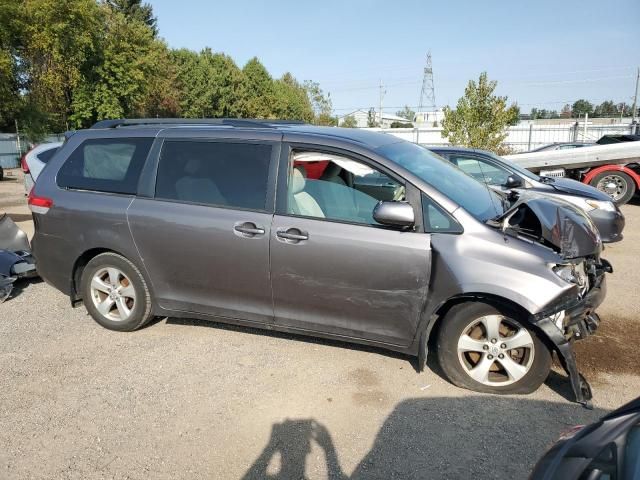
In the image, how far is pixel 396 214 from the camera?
341 centimetres

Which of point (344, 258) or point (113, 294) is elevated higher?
point (344, 258)

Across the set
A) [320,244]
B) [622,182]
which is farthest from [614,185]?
[320,244]

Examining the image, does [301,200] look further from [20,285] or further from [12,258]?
[20,285]

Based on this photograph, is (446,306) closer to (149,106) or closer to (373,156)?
(373,156)

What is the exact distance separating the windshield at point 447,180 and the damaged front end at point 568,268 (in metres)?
0.25

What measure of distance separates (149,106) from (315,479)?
39.8 m

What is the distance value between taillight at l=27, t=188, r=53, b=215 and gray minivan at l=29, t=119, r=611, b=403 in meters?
0.01

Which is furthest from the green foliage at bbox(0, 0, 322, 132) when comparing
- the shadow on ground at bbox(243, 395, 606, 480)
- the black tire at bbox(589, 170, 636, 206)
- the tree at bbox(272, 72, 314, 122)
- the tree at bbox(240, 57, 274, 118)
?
the tree at bbox(272, 72, 314, 122)

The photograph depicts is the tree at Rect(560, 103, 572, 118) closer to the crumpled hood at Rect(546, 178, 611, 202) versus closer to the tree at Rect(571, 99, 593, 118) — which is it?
the tree at Rect(571, 99, 593, 118)

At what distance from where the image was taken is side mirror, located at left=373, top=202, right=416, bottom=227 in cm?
341

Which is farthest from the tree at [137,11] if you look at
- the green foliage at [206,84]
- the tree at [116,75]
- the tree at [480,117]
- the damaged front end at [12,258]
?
the damaged front end at [12,258]

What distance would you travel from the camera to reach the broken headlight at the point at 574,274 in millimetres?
3289

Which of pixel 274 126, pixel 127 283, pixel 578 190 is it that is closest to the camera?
pixel 274 126

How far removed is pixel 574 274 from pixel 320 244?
1.77 m
